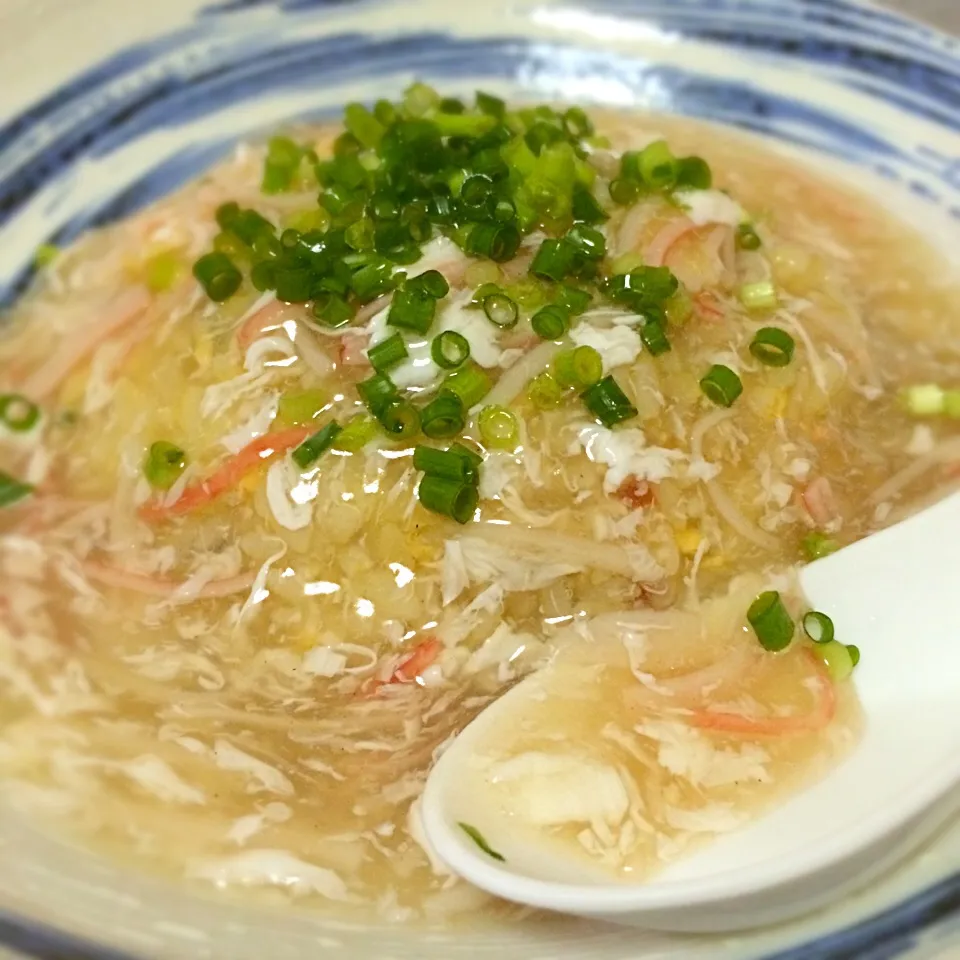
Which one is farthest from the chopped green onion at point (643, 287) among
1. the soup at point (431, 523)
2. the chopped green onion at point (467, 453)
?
the chopped green onion at point (467, 453)

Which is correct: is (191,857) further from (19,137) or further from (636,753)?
(19,137)

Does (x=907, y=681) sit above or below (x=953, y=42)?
below

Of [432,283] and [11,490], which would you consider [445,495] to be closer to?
[432,283]

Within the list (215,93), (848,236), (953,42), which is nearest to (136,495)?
(215,93)

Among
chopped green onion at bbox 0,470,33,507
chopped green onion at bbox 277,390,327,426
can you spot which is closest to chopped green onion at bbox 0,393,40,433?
chopped green onion at bbox 0,470,33,507

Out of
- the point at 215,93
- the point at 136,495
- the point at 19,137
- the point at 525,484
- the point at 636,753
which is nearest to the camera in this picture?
the point at 636,753

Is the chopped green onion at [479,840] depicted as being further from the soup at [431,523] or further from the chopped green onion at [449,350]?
the chopped green onion at [449,350]
